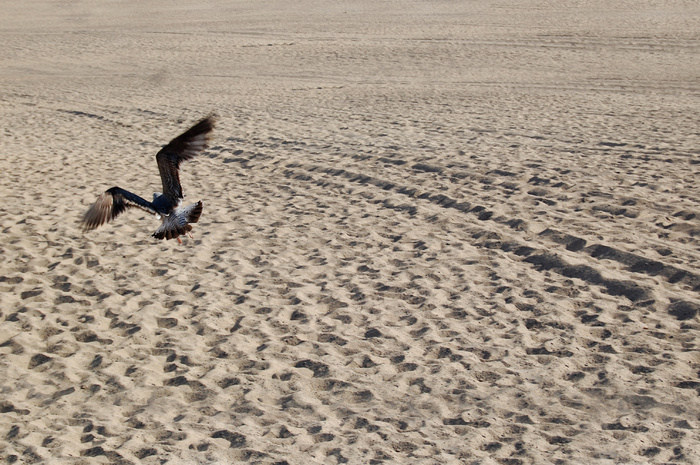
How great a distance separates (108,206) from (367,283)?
97.6 inches

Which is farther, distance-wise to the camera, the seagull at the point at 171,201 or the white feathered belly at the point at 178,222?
the white feathered belly at the point at 178,222

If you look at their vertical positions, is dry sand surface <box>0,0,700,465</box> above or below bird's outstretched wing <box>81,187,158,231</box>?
below

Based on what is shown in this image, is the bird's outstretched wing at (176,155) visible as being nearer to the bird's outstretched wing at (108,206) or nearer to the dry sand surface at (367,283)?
the bird's outstretched wing at (108,206)

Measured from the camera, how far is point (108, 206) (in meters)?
5.89

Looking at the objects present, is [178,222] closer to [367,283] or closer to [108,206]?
[108,206]

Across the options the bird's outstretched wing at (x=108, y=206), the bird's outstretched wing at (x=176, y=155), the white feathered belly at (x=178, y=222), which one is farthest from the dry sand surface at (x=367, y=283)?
the bird's outstretched wing at (x=176, y=155)

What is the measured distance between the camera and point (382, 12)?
2928 centimetres

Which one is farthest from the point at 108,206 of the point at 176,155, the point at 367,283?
the point at 367,283

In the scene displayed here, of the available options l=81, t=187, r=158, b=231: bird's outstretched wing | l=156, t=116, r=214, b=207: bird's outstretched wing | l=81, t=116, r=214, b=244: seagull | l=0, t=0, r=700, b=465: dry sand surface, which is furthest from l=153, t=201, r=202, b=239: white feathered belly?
l=0, t=0, r=700, b=465: dry sand surface

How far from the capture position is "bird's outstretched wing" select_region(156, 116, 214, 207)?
6227 millimetres

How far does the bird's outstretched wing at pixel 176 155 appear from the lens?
20.4ft

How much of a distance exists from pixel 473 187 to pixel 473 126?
12.0ft

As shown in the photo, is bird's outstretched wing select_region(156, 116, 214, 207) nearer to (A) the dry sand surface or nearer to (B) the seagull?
(B) the seagull

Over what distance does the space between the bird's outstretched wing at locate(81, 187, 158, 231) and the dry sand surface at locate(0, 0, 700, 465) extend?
3.04 feet
